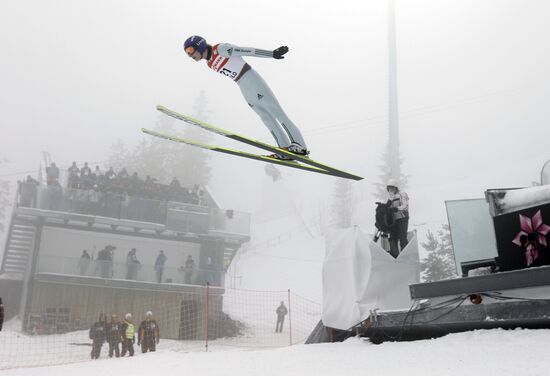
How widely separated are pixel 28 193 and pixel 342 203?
5311 cm

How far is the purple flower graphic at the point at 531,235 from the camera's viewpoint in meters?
5.12

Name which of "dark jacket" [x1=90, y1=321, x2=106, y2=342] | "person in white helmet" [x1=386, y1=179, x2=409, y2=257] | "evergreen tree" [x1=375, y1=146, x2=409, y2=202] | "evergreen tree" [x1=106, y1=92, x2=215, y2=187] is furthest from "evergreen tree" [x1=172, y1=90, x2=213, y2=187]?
"person in white helmet" [x1=386, y1=179, x2=409, y2=257]

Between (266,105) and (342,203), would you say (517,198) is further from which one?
(342,203)

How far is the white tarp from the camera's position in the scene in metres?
7.23

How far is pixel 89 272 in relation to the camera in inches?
780

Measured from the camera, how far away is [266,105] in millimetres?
6523

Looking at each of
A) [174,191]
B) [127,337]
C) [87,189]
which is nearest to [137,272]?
[87,189]

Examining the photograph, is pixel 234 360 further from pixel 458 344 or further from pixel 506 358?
pixel 506 358

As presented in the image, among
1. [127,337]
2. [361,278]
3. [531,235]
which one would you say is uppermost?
[531,235]

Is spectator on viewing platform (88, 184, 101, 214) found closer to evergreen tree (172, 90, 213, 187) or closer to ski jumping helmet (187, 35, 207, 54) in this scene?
ski jumping helmet (187, 35, 207, 54)

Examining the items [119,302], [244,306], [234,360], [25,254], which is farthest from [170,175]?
[234,360]

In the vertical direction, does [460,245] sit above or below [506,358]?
above

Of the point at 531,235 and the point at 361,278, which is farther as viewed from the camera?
the point at 361,278

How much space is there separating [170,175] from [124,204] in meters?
33.2
